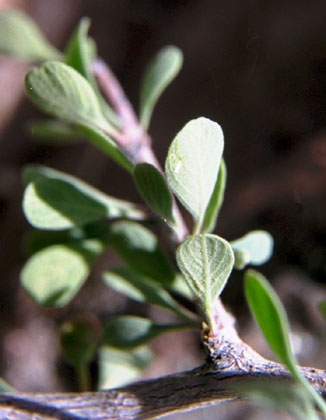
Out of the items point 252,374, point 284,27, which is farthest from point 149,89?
point 284,27

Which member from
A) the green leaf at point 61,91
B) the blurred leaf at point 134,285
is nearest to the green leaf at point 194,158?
the green leaf at point 61,91

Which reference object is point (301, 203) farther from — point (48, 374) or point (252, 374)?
point (48, 374)

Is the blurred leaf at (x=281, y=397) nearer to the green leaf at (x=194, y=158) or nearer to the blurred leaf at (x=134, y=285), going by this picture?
the green leaf at (x=194, y=158)

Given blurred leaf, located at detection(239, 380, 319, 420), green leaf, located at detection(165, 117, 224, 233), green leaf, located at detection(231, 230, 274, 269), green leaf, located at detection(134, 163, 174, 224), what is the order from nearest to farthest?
blurred leaf, located at detection(239, 380, 319, 420) < green leaf, located at detection(165, 117, 224, 233) < green leaf, located at detection(134, 163, 174, 224) < green leaf, located at detection(231, 230, 274, 269)

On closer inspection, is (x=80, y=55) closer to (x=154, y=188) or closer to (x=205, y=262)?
(x=154, y=188)

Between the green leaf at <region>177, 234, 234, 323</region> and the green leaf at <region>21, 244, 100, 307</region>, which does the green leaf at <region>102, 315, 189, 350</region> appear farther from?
the green leaf at <region>177, 234, 234, 323</region>

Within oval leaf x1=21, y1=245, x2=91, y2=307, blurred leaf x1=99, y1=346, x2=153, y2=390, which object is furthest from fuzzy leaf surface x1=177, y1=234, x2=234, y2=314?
blurred leaf x1=99, y1=346, x2=153, y2=390
